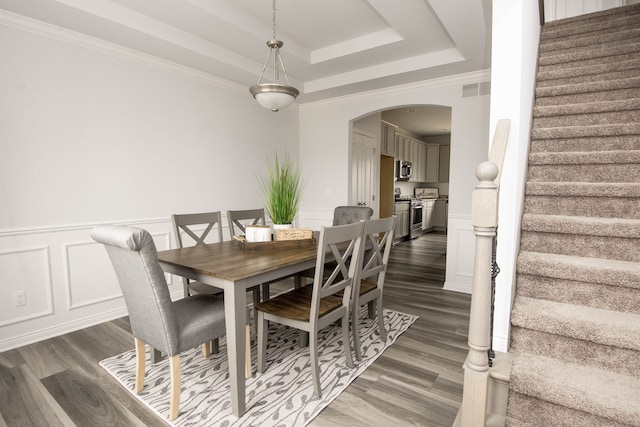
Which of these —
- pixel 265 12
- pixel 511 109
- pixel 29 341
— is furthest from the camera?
pixel 265 12

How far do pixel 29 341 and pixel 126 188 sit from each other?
58.2 inches

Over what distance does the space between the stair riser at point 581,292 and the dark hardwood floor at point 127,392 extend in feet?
2.61

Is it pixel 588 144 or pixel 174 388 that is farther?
pixel 588 144

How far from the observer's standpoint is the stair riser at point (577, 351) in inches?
50.4

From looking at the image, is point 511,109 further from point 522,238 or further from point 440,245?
point 440,245

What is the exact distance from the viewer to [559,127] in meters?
2.24

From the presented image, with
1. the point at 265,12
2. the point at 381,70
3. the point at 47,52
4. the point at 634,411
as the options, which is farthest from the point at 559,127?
the point at 47,52

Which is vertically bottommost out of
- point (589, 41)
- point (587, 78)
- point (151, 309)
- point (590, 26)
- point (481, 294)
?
point (151, 309)

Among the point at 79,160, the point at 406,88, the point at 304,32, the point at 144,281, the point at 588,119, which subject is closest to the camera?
the point at 144,281

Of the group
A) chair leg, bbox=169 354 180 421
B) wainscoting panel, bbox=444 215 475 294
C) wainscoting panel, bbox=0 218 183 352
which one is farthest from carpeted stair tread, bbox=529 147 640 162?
wainscoting panel, bbox=0 218 183 352

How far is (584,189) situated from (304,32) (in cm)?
292

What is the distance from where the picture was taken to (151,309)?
1.67 m

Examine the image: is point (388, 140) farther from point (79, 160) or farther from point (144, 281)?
point (144, 281)

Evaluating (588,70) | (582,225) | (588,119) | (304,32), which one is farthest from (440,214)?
(582,225)
